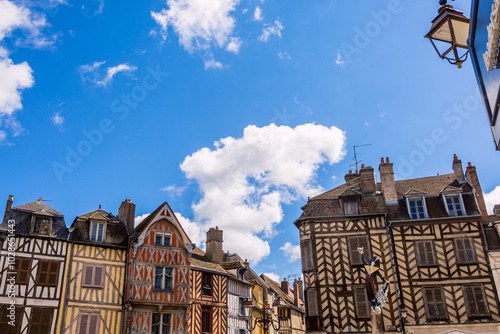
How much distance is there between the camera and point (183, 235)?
2423cm

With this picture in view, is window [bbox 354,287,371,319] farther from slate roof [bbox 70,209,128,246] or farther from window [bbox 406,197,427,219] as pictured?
slate roof [bbox 70,209,128,246]

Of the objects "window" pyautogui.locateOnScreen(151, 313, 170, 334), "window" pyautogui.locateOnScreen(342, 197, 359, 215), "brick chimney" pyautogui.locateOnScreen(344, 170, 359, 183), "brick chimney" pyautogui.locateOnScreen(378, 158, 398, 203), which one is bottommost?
"window" pyautogui.locateOnScreen(151, 313, 170, 334)

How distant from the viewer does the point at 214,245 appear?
29.3 m

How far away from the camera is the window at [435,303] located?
2253 centimetres

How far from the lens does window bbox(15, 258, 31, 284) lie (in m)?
19.7

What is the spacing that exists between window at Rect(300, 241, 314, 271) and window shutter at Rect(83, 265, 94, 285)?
37.3 ft

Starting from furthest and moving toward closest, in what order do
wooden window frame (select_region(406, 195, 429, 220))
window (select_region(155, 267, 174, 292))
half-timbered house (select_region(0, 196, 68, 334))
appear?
wooden window frame (select_region(406, 195, 429, 220))
window (select_region(155, 267, 174, 292))
half-timbered house (select_region(0, 196, 68, 334))

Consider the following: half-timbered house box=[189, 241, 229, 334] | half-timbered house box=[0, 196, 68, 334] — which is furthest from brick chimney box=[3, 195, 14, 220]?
half-timbered house box=[189, 241, 229, 334]

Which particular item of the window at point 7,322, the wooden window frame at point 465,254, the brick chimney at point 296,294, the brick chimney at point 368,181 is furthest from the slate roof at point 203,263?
the brick chimney at point 296,294

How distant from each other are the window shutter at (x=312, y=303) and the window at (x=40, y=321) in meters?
12.9

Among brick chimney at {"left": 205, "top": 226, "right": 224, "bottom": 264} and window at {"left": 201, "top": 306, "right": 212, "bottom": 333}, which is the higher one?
brick chimney at {"left": 205, "top": 226, "right": 224, "bottom": 264}

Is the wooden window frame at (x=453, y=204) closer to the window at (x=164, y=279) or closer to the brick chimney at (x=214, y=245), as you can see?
the brick chimney at (x=214, y=245)

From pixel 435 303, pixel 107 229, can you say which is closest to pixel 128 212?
pixel 107 229

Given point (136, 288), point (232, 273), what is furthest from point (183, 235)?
point (232, 273)
